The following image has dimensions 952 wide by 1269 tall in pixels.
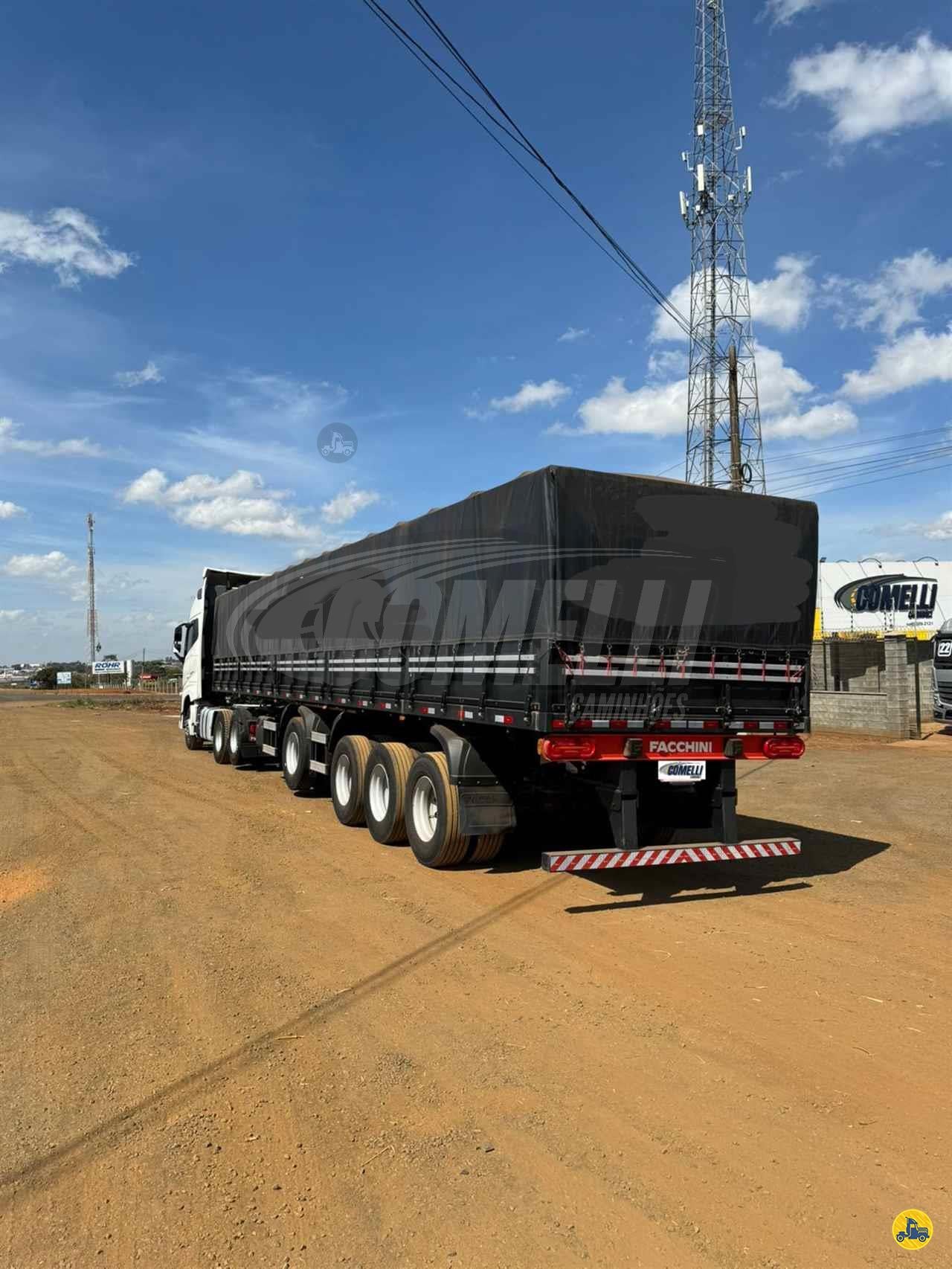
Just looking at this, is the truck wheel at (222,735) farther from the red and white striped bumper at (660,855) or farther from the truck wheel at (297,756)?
the red and white striped bumper at (660,855)

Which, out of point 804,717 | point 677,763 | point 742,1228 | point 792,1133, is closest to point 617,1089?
point 792,1133

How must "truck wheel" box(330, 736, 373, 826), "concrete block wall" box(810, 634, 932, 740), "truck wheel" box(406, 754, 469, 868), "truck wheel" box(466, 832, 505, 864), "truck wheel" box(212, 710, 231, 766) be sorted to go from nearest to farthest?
"truck wheel" box(406, 754, 469, 868) < "truck wheel" box(466, 832, 505, 864) < "truck wheel" box(330, 736, 373, 826) < "truck wheel" box(212, 710, 231, 766) < "concrete block wall" box(810, 634, 932, 740)

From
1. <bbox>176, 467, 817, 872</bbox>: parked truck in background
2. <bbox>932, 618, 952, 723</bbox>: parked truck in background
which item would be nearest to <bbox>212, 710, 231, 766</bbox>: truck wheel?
<bbox>176, 467, 817, 872</bbox>: parked truck in background

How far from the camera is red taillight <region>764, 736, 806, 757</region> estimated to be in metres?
7.59

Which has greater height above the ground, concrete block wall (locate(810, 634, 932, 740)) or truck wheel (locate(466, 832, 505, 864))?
concrete block wall (locate(810, 634, 932, 740))

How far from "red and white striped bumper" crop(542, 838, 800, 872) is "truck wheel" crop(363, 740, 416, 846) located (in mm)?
2463

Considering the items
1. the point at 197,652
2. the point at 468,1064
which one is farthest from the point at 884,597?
the point at 468,1064

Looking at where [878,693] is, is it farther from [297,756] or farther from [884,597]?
[884,597]

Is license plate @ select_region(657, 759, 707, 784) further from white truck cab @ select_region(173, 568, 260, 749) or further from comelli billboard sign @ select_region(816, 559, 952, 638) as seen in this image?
comelli billboard sign @ select_region(816, 559, 952, 638)

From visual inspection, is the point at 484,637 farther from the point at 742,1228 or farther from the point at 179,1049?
the point at 742,1228

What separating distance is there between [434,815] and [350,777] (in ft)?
7.80

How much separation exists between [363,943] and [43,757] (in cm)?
1591

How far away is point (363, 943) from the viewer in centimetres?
610

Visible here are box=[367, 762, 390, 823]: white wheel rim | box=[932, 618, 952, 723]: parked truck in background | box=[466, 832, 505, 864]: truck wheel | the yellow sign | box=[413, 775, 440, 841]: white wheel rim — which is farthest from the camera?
box=[932, 618, 952, 723]: parked truck in background
